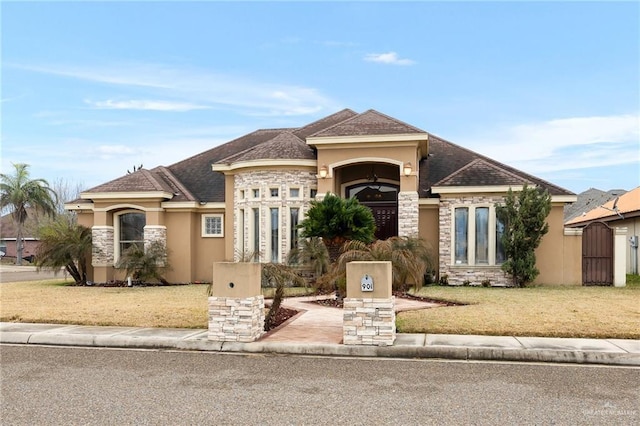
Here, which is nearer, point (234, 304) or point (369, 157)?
point (234, 304)

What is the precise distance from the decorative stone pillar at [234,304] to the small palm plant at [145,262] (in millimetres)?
11471

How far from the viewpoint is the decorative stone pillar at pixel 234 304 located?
870 cm

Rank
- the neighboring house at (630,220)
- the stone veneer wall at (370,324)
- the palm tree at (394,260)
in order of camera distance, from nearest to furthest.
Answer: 1. the stone veneer wall at (370,324)
2. the palm tree at (394,260)
3. the neighboring house at (630,220)

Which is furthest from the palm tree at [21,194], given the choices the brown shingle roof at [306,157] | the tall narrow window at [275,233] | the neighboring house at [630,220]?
the neighboring house at [630,220]

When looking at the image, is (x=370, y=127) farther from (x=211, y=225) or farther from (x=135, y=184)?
(x=135, y=184)

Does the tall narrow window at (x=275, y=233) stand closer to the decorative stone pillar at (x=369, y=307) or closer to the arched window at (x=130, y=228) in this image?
the arched window at (x=130, y=228)

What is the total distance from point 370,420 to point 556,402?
2142 mm

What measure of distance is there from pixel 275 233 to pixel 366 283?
10.8 metres

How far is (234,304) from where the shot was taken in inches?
343

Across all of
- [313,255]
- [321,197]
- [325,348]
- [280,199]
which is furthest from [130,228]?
[325,348]

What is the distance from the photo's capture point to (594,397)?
5875mm

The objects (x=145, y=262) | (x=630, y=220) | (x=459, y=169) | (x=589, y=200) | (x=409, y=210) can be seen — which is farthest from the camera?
(x=589, y=200)

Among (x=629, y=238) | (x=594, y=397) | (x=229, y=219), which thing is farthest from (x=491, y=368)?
(x=629, y=238)

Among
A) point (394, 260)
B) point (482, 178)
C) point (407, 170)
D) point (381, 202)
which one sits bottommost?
point (394, 260)
